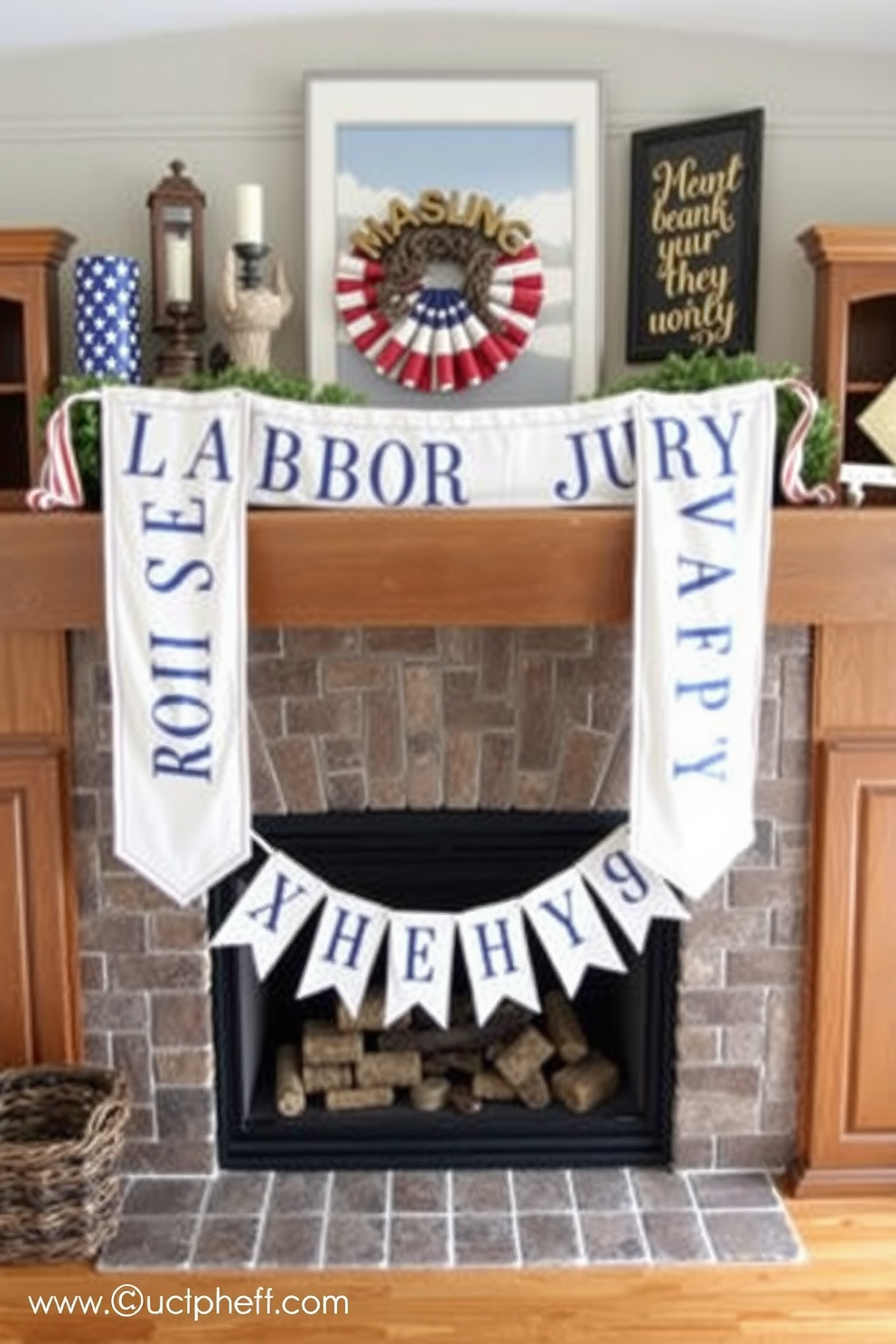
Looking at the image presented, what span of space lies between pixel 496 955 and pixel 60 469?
1.17 meters

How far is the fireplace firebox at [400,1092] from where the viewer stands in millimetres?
2420

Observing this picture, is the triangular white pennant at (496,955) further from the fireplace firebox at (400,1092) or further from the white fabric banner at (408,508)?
the white fabric banner at (408,508)

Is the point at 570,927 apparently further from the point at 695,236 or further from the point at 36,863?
the point at 695,236

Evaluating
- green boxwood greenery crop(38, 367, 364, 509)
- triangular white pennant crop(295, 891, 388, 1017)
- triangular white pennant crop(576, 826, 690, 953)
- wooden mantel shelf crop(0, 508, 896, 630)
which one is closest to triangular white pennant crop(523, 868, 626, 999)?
triangular white pennant crop(576, 826, 690, 953)

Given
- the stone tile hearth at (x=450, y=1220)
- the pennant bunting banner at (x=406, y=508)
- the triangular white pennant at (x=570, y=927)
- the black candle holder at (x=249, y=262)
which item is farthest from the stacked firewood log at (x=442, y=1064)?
the black candle holder at (x=249, y=262)

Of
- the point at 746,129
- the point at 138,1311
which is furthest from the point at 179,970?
the point at 746,129

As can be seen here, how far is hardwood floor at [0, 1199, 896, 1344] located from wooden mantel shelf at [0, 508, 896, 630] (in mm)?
1159

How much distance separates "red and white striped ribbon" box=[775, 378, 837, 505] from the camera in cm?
209

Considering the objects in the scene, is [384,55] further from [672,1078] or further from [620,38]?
[672,1078]

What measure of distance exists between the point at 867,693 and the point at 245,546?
117 centimetres

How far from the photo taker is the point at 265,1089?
264cm

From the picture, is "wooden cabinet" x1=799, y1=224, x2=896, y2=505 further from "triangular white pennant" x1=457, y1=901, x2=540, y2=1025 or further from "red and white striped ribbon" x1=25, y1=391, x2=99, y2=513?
"red and white striped ribbon" x1=25, y1=391, x2=99, y2=513

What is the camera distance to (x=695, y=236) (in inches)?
101

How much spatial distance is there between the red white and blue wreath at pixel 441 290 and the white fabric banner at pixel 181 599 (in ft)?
1.92
